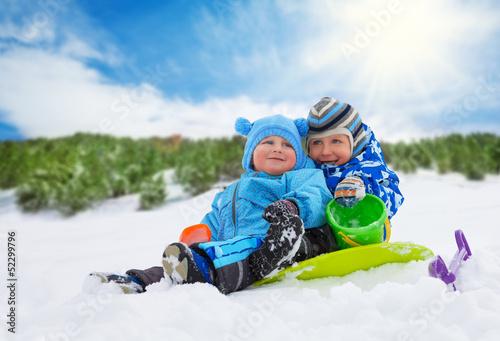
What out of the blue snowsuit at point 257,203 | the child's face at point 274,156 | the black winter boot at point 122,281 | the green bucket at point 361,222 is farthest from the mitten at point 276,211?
the black winter boot at point 122,281

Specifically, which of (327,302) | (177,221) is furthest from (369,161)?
(177,221)

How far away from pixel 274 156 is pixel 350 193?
22.1 inches

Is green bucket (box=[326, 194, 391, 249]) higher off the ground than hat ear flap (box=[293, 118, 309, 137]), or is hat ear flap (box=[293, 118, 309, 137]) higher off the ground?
hat ear flap (box=[293, 118, 309, 137])

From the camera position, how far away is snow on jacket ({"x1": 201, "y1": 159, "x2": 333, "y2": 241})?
1883 millimetres

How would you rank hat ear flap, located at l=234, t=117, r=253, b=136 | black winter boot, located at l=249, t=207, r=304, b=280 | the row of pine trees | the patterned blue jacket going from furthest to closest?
the row of pine trees → hat ear flap, located at l=234, t=117, r=253, b=136 → the patterned blue jacket → black winter boot, located at l=249, t=207, r=304, b=280

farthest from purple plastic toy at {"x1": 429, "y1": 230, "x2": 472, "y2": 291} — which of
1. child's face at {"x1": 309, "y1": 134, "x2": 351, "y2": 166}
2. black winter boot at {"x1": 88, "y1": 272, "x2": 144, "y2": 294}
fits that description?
black winter boot at {"x1": 88, "y1": 272, "x2": 144, "y2": 294}

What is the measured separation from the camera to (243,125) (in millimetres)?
2480

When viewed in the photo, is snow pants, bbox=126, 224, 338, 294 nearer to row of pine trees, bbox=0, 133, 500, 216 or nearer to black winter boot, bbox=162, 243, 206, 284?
black winter boot, bbox=162, 243, 206, 284

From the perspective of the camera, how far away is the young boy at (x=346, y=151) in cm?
214

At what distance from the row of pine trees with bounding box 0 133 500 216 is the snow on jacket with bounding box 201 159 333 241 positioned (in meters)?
3.00

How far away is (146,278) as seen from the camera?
5.84 feet

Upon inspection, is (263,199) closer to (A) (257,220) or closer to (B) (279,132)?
(A) (257,220)

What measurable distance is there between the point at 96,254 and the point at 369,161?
275 centimetres

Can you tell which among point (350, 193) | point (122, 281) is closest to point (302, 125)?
point (350, 193)
